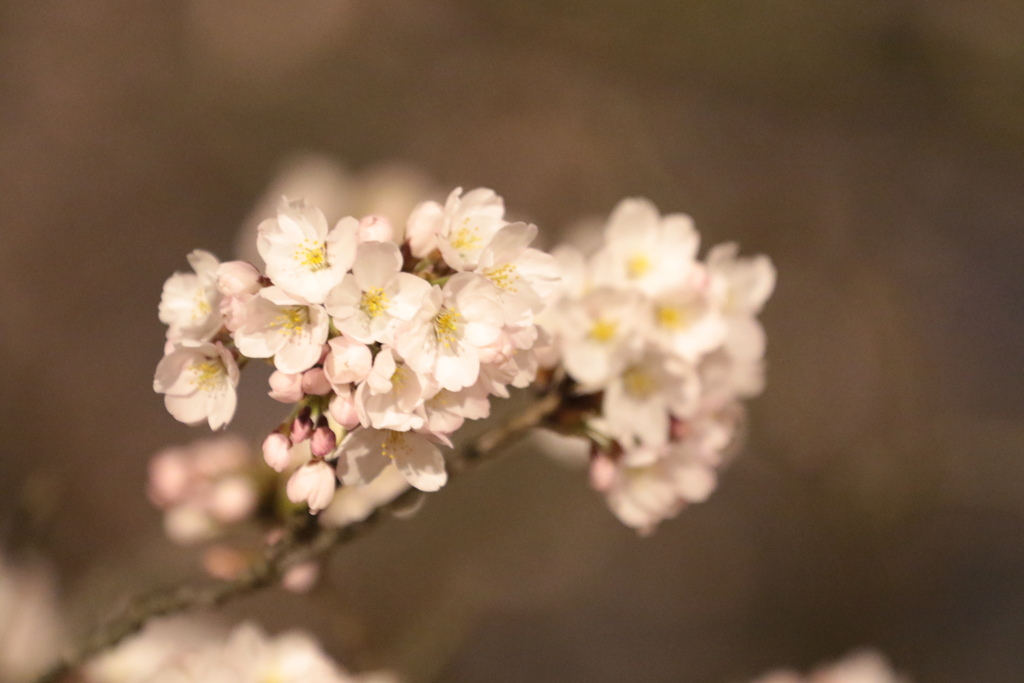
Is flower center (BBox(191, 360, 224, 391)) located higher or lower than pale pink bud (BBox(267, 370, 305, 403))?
higher

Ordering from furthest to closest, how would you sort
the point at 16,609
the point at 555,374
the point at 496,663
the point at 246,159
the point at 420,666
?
1. the point at 246,159
2. the point at 496,663
3. the point at 420,666
4. the point at 16,609
5. the point at 555,374

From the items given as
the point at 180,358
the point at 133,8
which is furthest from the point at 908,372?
the point at 133,8

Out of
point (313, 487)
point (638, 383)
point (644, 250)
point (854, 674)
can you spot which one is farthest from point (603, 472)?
point (854, 674)

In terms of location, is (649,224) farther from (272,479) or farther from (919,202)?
(919,202)

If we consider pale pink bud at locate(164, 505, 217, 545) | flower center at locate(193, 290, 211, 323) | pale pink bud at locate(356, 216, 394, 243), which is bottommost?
pale pink bud at locate(164, 505, 217, 545)

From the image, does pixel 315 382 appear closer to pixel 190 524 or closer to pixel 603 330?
pixel 603 330

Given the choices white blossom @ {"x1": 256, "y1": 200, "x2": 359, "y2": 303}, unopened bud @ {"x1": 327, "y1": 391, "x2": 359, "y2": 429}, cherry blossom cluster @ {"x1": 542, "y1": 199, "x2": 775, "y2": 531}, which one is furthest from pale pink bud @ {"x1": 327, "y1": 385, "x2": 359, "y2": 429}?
cherry blossom cluster @ {"x1": 542, "y1": 199, "x2": 775, "y2": 531}

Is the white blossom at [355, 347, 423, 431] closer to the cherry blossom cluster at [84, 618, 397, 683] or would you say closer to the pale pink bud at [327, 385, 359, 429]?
the pale pink bud at [327, 385, 359, 429]
